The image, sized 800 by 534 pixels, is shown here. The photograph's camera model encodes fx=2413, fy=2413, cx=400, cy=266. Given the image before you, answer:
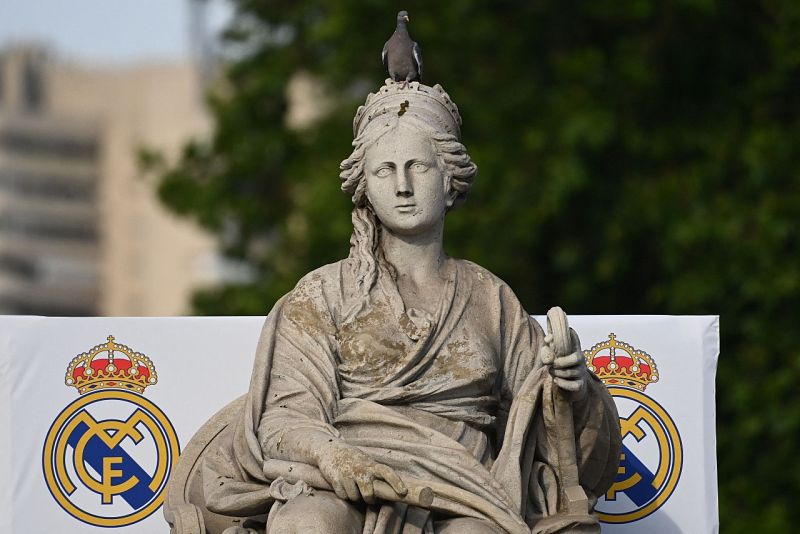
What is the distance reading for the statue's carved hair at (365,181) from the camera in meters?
11.1

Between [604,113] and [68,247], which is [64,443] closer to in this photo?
[604,113]

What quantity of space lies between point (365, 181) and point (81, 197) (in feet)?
168

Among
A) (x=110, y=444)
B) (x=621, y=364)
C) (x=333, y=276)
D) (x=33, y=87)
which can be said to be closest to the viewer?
(x=333, y=276)

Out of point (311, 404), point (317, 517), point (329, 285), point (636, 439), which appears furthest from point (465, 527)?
point (636, 439)

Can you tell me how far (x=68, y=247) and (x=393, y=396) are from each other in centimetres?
5056

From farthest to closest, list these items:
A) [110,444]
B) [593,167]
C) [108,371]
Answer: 1. [593,167]
2. [108,371]
3. [110,444]

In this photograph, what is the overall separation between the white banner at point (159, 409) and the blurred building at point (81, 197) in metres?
41.9

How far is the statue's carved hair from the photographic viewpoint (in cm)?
1109

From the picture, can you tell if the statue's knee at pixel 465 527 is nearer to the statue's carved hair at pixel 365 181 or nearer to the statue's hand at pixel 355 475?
the statue's hand at pixel 355 475

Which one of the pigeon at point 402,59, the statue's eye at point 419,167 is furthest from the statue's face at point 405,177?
the pigeon at point 402,59

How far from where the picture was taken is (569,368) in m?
10.4

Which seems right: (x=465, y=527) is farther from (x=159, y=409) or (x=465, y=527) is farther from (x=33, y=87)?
(x=33, y=87)

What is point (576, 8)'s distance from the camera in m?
21.8

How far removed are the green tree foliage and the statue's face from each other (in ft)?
29.1
